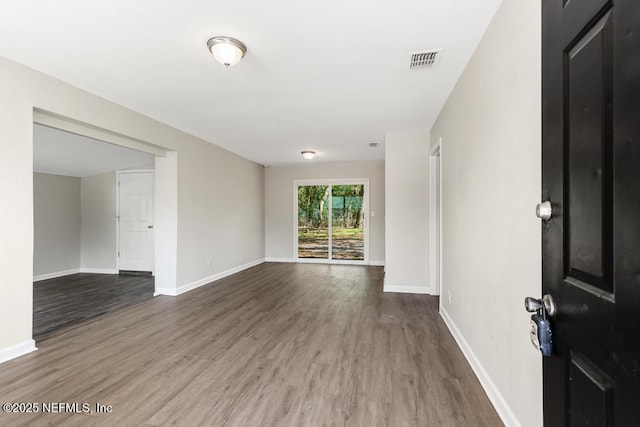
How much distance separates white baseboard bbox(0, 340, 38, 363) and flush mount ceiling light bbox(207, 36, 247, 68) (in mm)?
2923

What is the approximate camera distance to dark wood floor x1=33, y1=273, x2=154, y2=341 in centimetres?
336

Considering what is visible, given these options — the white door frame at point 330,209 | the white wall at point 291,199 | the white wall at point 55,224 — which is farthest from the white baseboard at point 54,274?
the white door frame at point 330,209

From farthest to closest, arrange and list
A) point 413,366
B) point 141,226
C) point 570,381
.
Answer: point 141,226
point 413,366
point 570,381

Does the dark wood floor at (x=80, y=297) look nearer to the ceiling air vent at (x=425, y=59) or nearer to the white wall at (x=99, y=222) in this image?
the white wall at (x=99, y=222)

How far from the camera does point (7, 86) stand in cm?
242

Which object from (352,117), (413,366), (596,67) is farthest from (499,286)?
(352,117)

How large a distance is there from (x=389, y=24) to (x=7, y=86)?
3062 millimetres

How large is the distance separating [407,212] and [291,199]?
3.82m

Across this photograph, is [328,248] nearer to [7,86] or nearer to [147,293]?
[147,293]

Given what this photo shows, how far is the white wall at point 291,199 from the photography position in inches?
281

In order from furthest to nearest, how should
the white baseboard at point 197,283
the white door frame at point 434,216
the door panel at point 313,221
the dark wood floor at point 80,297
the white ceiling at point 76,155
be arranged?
the door panel at point 313,221 → the white baseboard at point 197,283 → the white door frame at point 434,216 → the white ceiling at point 76,155 → the dark wood floor at point 80,297

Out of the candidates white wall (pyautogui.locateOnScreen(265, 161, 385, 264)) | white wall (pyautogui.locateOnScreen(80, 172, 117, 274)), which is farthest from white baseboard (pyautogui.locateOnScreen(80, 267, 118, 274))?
white wall (pyautogui.locateOnScreen(265, 161, 385, 264))

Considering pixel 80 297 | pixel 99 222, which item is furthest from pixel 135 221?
pixel 80 297

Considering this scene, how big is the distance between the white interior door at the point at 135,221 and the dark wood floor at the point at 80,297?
344mm
